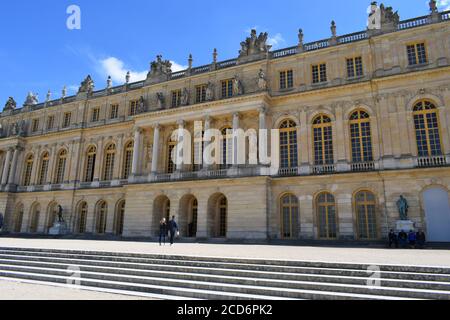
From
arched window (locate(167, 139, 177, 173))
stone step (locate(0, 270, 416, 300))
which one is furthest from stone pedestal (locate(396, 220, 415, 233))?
arched window (locate(167, 139, 177, 173))

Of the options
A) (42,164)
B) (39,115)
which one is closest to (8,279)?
(42,164)

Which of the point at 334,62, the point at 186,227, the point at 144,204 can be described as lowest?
the point at 186,227

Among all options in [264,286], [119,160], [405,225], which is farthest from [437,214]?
[119,160]

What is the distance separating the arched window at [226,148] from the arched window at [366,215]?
405 inches

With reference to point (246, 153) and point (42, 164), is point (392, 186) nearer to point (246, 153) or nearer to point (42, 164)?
point (246, 153)

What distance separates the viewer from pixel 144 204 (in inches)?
1104

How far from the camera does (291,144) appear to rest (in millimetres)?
25016

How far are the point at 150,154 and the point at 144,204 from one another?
5.09 metres

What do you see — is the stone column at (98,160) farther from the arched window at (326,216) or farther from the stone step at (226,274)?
the arched window at (326,216)

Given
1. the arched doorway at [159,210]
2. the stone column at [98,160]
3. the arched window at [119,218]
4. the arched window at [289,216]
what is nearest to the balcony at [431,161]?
the arched window at [289,216]

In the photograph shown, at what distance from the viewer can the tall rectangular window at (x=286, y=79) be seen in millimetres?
26359

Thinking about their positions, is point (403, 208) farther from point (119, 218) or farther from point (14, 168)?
point (14, 168)

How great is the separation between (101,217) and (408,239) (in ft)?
91.0
